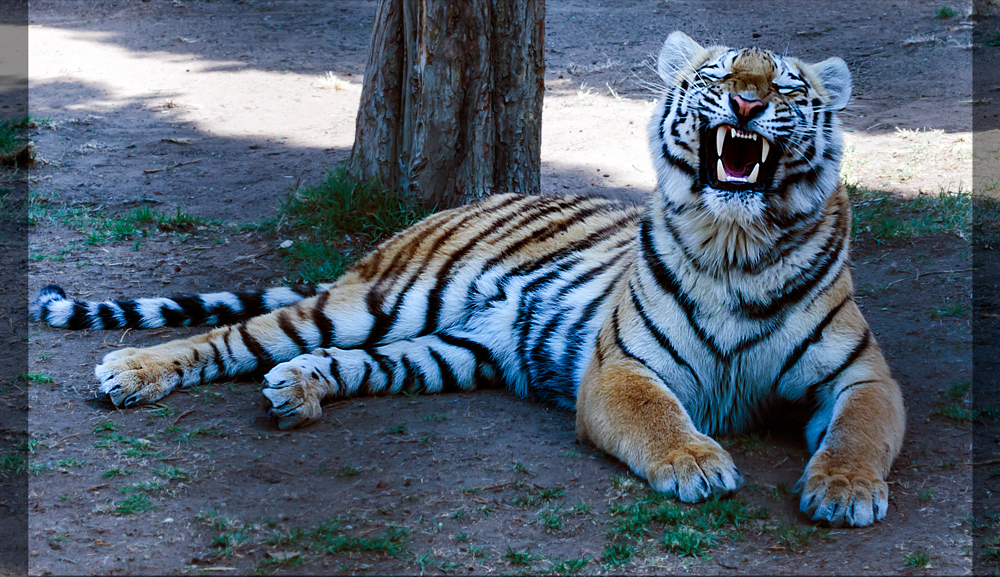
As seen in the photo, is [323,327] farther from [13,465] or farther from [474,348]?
[13,465]

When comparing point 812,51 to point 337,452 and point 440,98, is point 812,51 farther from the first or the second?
point 337,452

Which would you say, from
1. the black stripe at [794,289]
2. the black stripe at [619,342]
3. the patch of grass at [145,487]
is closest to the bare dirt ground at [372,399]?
the patch of grass at [145,487]

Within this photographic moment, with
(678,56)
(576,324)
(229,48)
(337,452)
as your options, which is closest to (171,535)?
(337,452)

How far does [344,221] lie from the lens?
5.33 meters

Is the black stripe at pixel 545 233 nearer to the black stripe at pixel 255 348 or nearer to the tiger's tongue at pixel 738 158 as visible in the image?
the black stripe at pixel 255 348

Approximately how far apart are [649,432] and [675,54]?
4.56ft

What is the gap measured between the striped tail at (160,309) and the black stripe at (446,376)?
0.74m

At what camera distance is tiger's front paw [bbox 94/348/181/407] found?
345cm

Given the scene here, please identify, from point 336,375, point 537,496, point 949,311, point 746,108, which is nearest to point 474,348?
point 336,375

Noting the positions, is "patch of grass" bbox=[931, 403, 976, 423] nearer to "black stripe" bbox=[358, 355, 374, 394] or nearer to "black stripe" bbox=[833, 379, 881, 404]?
"black stripe" bbox=[833, 379, 881, 404]

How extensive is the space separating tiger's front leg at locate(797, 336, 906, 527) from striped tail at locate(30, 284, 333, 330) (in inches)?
93.0

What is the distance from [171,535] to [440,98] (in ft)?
9.86

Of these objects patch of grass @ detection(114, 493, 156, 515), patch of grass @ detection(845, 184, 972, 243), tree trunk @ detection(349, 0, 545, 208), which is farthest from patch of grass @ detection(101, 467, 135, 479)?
patch of grass @ detection(845, 184, 972, 243)

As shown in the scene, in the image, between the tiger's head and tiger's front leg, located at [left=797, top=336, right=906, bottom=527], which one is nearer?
tiger's front leg, located at [left=797, top=336, right=906, bottom=527]
